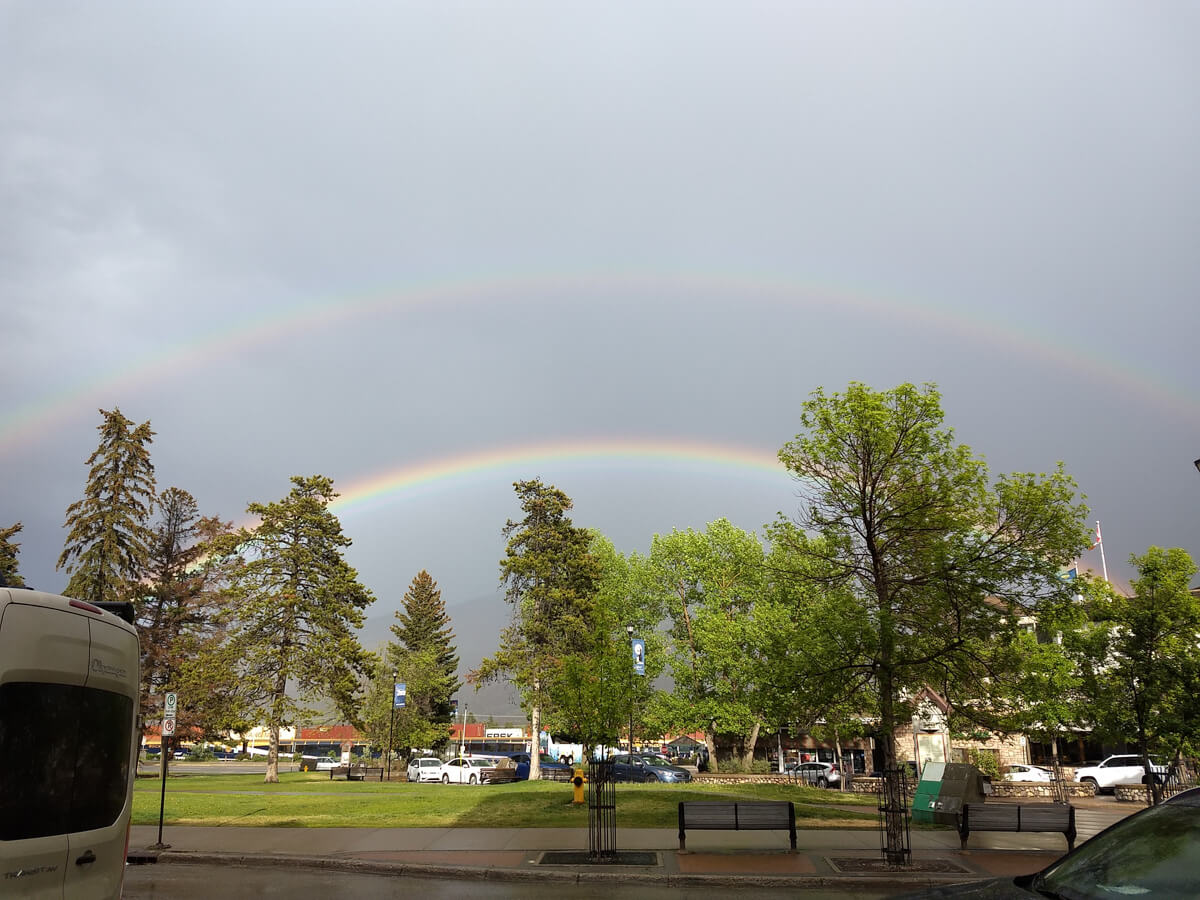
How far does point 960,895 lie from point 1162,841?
1.21m

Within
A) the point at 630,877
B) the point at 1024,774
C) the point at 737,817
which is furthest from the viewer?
the point at 1024,774

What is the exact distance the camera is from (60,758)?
6078mm

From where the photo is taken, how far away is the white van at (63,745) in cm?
555

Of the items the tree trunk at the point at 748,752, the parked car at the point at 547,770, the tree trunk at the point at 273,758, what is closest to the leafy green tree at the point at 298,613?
the tree trunk at the point at 273,758

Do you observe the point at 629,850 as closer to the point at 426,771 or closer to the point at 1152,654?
the point at 1152,654

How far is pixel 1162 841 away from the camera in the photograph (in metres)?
4.96

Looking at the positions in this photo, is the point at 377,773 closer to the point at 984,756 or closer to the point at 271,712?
the point at 271,712

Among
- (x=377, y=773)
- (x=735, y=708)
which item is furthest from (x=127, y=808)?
(x=377, y=773)

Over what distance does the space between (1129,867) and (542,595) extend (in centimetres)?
4844

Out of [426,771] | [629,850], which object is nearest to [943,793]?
[629,850]

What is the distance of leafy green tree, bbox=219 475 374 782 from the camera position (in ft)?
150

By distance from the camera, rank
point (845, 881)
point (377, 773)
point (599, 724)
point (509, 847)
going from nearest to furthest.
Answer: point (845, 881), point (509, 847), point (599, 724), point (377, 773)

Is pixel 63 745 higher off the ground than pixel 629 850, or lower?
higher

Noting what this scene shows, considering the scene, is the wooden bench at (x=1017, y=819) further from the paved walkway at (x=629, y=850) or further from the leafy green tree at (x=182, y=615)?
the leafy green tree at (x=182, y=615)
